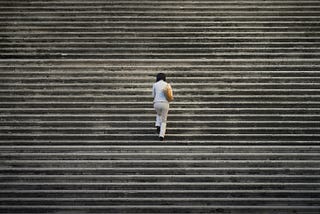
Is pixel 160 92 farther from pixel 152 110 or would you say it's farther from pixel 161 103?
pixel 152 110

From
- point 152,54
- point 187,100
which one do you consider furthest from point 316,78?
point 152,54

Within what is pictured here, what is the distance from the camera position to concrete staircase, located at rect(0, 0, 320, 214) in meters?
7.72

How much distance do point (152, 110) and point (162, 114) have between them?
0.89 m

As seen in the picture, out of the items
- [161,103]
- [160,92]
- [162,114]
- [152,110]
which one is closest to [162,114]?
[162,114]

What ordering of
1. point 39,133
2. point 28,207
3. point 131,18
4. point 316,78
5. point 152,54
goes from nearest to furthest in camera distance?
point 28,207
point 39,133
point 316,78
point 152,54
point 131,18

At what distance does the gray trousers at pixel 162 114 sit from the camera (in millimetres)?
8117

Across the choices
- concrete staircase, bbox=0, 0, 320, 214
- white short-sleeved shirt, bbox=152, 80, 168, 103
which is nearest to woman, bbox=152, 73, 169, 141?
white short-sleeved shirt, bbox=152, 80, 168, 103

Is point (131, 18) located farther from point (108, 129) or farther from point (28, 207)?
point (28, 207)

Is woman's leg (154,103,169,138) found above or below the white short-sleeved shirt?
below

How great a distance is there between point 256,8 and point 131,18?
2777mm

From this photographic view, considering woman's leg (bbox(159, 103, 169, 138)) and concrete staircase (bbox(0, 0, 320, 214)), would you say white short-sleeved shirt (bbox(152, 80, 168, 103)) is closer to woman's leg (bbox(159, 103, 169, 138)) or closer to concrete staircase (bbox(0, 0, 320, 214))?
woman's leg (bbox(159, 103, 169, 138))

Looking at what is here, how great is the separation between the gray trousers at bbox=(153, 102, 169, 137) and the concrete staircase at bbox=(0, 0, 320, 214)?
30cm

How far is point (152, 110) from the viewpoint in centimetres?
905

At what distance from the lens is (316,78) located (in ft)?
30.8
